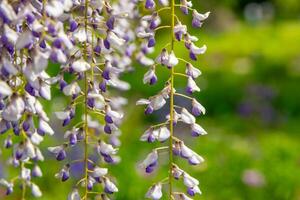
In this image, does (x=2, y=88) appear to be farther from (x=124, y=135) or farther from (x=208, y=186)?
(x=124, y=135)

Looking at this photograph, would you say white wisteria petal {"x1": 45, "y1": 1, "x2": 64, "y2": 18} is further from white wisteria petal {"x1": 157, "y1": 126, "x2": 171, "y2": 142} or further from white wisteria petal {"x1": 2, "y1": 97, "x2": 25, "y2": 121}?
white wisteria petal {"x1": 157, "y1": 126, "x2": 171, "y2": 142}

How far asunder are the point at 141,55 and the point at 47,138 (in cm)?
605

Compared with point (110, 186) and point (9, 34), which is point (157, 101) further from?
point (9, 34)

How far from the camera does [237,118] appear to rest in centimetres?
1245

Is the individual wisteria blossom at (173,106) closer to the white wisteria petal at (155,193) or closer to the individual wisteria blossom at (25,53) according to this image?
the white wisteria petal at (155,193)

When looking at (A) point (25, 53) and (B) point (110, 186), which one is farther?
A: (B) point (110, 186)

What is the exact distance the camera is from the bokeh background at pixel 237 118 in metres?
6.71

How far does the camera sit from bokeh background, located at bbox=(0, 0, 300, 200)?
6711 mm

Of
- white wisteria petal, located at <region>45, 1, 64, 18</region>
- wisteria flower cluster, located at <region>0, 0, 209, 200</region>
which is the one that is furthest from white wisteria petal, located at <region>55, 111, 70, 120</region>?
white wisteria petal, located at <region>45, 1, 64, 18</region>

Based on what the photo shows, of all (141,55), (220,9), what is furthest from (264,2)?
(141,55)

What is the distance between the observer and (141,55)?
136 inches

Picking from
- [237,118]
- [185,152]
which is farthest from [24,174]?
[237,118]

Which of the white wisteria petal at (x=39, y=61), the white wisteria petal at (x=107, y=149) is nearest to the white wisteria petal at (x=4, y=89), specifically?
the white wisteria petal at (x=39, y=61)

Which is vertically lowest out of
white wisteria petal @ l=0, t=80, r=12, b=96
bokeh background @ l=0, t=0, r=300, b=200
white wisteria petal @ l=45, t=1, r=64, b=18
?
bokeh background @ l=0, t=0, r=300, b=200
